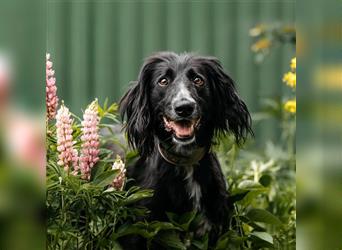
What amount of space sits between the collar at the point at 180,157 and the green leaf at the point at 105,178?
32cm

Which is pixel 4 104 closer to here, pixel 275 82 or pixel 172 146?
pixel 172 146

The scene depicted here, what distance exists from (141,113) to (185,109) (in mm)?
255

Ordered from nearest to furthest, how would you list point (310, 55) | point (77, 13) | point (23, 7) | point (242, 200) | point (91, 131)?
point (23, 7) < point (310, 55) < point (91, 131) < point (242, 200) < point (77, 13)

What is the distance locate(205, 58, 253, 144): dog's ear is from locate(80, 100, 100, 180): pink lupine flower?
0.54 metres

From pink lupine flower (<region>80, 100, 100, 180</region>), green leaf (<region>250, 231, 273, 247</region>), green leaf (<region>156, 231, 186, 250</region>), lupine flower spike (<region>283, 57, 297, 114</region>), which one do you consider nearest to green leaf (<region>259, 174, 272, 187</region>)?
green leaf (<region>250, 231, 273, 247</region>)

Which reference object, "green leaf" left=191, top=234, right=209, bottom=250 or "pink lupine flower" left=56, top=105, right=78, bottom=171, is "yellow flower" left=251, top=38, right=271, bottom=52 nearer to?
"green leaf" left=191, top=234, right=209, bottom=250

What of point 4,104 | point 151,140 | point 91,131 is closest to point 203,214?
point 151,140

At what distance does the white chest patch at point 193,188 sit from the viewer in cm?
317

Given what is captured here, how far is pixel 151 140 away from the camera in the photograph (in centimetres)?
312

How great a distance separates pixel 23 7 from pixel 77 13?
272 cm

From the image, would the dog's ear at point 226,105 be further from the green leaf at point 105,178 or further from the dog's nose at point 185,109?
the green leaf at point 105,178

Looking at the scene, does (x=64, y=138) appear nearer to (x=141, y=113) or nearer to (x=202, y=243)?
(x=141, y=113)

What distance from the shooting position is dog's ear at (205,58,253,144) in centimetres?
316

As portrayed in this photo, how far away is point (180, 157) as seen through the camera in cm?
310
